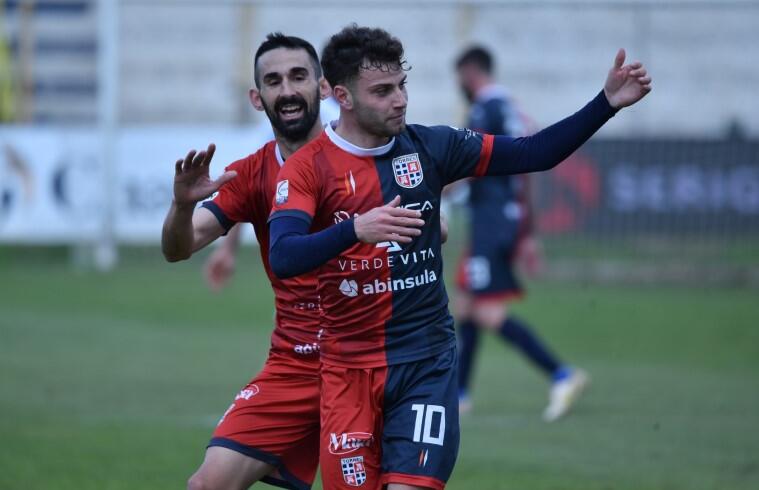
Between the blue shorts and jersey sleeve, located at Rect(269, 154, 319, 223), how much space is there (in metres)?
0.70

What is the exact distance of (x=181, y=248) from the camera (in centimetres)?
561

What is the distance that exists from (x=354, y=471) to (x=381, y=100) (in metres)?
1.47

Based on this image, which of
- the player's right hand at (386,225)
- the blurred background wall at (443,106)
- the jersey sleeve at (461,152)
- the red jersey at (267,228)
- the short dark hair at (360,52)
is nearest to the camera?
the player's right hand at (386,225)

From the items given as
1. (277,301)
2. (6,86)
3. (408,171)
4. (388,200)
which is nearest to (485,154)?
(408,171)

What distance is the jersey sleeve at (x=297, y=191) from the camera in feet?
16.2

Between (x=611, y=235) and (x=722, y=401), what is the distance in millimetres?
6907

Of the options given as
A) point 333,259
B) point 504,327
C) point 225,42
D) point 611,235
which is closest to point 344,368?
point 333,259

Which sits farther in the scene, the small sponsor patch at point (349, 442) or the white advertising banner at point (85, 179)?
the white advertising banner at point (85, 179)

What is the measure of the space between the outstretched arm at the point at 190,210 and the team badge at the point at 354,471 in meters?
1.24

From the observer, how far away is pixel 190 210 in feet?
18.0

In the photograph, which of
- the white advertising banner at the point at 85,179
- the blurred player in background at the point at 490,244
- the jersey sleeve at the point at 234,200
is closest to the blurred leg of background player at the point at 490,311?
the blurred player in background at the point at 490,244

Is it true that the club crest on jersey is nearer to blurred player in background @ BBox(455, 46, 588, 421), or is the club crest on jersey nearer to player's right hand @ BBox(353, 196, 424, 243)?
player's right hand @ BBox(353, 196, 424, 243)

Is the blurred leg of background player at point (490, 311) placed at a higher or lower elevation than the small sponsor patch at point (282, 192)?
lower

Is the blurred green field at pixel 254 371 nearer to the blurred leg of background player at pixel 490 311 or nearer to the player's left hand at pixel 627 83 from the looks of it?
the blurred leg of background player at pixel 490 311
